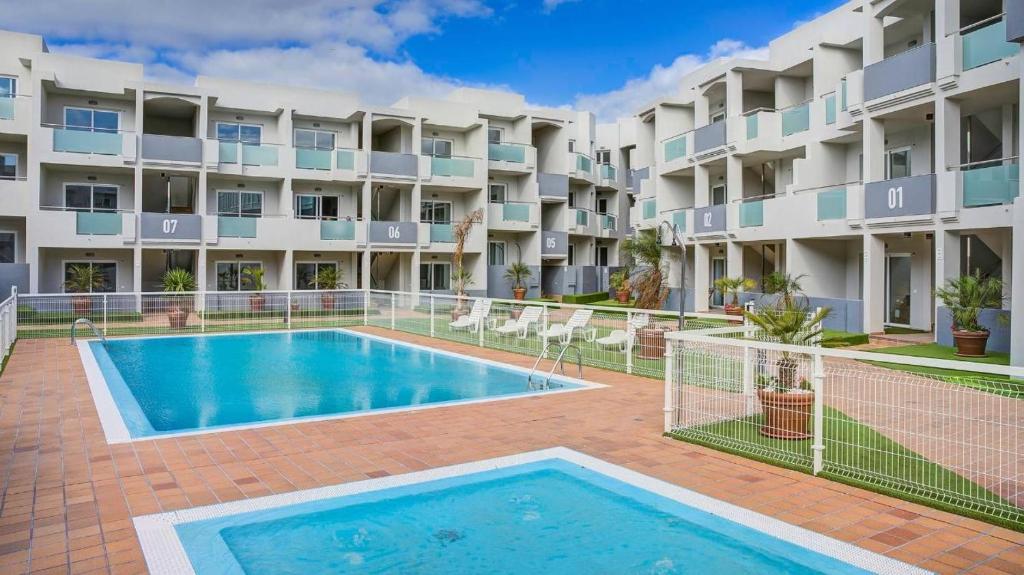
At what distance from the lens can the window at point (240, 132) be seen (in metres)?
29.7

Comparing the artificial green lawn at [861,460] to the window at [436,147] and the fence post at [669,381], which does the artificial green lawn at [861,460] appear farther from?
the window at [436,147]

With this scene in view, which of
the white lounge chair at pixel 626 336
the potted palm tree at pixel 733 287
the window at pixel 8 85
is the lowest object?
the white lounge chair at pixel 626 336

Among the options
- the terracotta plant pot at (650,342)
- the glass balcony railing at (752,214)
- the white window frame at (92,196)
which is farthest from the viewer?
the white window frame at (92,196)

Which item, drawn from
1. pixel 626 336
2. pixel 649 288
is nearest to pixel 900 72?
pixel 649 288

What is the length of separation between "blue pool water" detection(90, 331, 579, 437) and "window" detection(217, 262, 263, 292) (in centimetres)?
1046

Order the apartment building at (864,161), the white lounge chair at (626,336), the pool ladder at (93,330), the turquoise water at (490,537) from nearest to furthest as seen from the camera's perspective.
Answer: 1. the turquoise water at (490,537)
2. the white lounge chair at (626,336)
3. the apartment building at (864,161)
4. the pool ladder at (93,330)

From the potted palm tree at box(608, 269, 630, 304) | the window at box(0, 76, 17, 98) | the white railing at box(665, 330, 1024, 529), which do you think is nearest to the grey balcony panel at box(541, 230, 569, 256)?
the potted palm tree at box(608, 269, 630, 304)

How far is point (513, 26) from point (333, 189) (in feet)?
47.1

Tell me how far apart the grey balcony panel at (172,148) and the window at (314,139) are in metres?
4.88

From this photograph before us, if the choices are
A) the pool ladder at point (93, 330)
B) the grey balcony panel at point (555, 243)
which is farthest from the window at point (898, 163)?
the pool ladder at point (93, 330)

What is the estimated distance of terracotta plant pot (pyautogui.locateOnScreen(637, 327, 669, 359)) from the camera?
14.0m

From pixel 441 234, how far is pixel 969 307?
21608 mm

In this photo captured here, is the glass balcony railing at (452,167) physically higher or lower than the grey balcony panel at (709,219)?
higher

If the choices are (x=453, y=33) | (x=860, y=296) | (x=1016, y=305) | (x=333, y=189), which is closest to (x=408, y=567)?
(x=1016, y=305)
